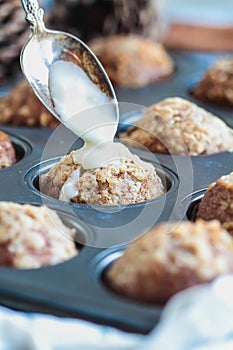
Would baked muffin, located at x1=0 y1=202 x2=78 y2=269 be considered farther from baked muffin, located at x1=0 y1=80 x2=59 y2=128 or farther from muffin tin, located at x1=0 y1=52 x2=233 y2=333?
baked muffin, located at x1=0 y1=80 x2=59 y2=128

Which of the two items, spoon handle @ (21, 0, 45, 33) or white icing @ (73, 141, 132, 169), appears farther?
spoon handle @ (21, 0, 45, 33)


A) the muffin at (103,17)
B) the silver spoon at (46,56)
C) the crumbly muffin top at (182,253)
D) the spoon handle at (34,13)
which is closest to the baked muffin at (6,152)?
the silver spoon at (46,56)

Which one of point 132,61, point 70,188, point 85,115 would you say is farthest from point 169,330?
point 132,61

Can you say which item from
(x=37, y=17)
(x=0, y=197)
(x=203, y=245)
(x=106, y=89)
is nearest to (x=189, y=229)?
(x=203, y=245)

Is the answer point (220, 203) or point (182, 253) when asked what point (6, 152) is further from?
point (182, 253)

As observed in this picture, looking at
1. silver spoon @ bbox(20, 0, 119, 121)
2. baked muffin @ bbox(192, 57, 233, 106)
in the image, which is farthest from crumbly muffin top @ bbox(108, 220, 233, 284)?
baked muffin @ bbox(192, 57, 233, 106)

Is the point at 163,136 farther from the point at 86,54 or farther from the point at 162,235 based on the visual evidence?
the point at 162,235

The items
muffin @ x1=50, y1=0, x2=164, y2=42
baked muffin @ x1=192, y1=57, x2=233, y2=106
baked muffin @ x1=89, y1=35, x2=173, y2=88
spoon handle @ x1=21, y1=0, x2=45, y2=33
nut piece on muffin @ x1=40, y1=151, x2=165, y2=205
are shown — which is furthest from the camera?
muffin @ x1=50, y1=0, x2=164, y2=42

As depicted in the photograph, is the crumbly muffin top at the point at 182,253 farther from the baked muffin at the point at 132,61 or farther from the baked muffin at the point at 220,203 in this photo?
the baked muffin at the point at 132,61
